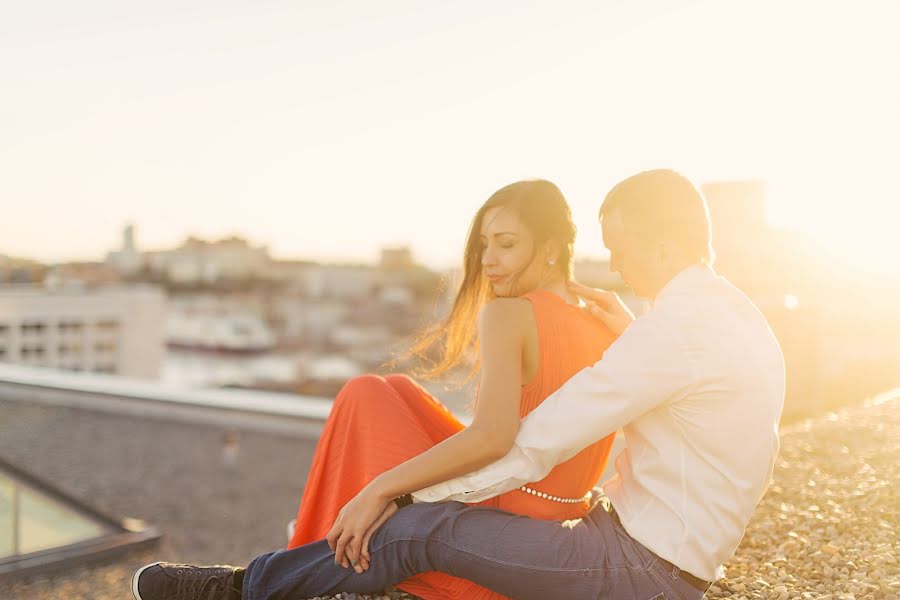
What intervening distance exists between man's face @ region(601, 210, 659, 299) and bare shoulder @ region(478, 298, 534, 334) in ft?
0.67

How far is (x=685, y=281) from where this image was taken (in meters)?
1.49

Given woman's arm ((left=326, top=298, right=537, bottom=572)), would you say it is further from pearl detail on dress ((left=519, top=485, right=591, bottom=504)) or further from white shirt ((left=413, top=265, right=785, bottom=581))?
pearl detail on dress ((left=519, top=485, right=591, bottom=504))

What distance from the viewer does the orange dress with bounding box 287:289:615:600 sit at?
65.6 inches

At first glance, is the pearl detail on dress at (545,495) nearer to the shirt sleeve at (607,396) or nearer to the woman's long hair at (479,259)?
the shirt sleeve at (607,396)

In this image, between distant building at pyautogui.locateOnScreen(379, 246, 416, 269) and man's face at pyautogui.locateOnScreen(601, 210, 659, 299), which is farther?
distant building at pyautogui.locateOnScreen(379, 246, 416, 269)

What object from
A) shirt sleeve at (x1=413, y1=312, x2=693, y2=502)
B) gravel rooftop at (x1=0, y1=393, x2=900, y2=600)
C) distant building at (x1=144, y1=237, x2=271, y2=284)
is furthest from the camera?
distant building at (x1=144, y1=237, x2=271, y2=284)

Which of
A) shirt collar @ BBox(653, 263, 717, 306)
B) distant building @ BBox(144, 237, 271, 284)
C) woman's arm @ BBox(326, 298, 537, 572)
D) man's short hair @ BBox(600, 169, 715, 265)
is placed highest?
man's short hair @ BBox(600, 169, 715, 265)

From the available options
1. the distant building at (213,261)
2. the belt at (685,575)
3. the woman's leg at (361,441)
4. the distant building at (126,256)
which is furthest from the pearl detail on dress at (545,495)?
the distant building at (213,261)

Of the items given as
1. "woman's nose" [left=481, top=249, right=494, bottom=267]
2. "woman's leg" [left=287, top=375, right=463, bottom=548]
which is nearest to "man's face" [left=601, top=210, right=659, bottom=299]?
"woman's nose" [left=481, top=249, right=494, bottom=267]

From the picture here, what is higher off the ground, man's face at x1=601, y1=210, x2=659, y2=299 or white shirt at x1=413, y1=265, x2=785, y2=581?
man's face at x1=601, y1=210, x2=659, y2=299

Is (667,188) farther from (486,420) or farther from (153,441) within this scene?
(153,441)

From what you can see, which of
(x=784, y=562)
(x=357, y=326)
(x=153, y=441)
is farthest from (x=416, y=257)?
(x=784, y=562)

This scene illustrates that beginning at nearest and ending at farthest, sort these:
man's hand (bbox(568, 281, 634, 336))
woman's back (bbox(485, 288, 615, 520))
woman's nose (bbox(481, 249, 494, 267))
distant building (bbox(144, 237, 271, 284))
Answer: woman's back (bbox(485, 288, 615, 520))
woman's nose (bbox(481, 249, 494, 267))
man's hand (bbox(568, 281, 634, 336))
distant building (bbox(144, 237, 271, 284))

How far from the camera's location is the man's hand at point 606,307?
1.89m
